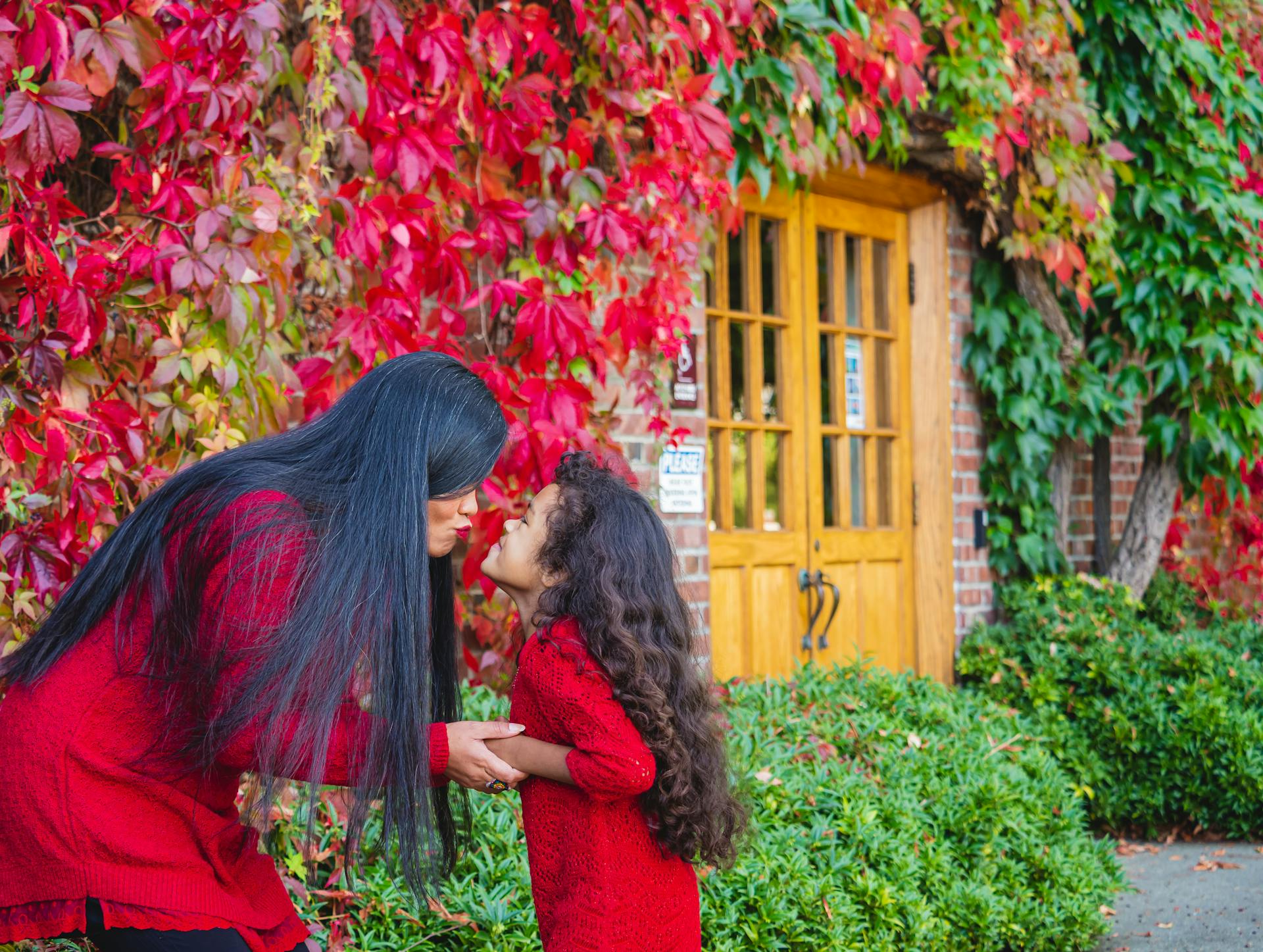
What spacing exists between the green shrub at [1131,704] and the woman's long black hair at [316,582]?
3974mm

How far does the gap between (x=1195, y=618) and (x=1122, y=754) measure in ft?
6.29

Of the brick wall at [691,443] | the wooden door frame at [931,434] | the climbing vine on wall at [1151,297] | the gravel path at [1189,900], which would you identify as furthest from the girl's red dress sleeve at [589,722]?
the climbing vine on wall at [1151,297]

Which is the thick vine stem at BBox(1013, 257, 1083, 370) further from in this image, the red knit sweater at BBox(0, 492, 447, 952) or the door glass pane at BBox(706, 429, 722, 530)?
the red knit sweater at BBox(0, 492, 447, 952)

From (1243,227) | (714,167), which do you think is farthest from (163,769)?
(1243,227)

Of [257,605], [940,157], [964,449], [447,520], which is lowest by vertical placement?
[257,605]

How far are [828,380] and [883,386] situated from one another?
39 centimetres

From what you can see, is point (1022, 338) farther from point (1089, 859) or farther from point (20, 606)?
point (20, 606)

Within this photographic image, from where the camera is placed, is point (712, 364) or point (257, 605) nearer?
point (257, 605)

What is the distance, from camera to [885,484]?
5.96 metres

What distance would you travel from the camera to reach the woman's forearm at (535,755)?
6.63 feet

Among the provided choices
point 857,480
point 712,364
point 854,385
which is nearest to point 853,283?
point 854,385

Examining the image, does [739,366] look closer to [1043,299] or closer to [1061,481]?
[1043,299]

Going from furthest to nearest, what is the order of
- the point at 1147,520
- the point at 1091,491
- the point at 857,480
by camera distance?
the point at 1091,491
the point at 1147,520
the point at 857,480

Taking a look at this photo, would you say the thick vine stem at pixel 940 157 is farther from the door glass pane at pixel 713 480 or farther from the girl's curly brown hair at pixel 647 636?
the girl's curly brown hair at pixel 647 636
